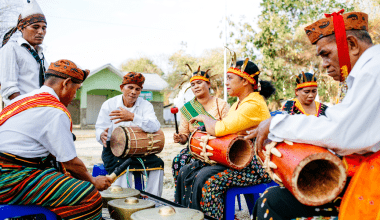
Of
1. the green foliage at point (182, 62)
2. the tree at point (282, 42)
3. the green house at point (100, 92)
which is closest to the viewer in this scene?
the tree at point (282, 42)

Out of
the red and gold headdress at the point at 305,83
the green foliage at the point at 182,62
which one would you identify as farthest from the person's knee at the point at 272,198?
the green foliage at the point at 182,62

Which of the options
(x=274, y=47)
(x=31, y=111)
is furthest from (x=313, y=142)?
(x=274, y=47)

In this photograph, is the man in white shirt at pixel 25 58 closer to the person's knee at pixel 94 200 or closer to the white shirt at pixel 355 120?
the person's knee at pixel 94 200

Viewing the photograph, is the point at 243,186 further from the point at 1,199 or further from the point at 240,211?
the point at 1,199

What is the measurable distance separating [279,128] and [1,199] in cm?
189

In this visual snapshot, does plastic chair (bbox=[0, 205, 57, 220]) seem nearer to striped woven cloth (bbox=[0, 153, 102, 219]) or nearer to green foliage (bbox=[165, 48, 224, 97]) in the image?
striped woven cloth (bbox=[0, 153, 102, 219])

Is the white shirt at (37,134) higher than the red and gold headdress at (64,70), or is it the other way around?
the red and gold headdress at (64,70)

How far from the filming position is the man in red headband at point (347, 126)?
1420 millimetres

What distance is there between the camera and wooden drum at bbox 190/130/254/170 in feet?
9.34

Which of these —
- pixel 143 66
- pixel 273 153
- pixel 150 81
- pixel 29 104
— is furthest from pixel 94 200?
pixel 143 66

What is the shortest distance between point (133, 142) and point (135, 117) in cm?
35

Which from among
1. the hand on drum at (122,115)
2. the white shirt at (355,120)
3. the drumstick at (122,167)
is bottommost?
the drumstick at (122,167)

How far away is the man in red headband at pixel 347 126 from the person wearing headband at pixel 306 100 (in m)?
3.00

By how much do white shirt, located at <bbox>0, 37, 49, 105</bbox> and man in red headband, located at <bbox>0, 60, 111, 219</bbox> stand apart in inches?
46.1
